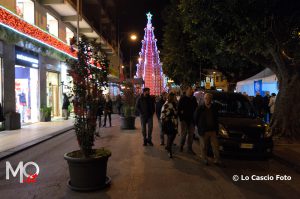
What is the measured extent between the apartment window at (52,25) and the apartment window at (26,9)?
3002 mm

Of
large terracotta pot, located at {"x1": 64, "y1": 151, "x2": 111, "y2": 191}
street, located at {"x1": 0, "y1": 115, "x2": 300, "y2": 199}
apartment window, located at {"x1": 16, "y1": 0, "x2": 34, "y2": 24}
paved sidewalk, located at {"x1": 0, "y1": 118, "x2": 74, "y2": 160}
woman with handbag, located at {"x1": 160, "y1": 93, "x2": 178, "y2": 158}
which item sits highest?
apartment window, located at {"x1": 16, "y1": 0, "x2": 34, "y2": 24}

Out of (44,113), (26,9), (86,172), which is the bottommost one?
(86,172)

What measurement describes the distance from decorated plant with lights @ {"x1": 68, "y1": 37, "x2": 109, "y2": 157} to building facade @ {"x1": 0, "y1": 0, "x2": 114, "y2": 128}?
649cm

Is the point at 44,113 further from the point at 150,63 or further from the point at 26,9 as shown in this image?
the point at 150,63

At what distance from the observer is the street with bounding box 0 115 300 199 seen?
562 cm

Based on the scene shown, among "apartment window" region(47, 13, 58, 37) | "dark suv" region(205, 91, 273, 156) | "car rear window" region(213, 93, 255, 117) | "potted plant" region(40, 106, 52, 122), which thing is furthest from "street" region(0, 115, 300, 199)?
"apartment window" region(47, 13, 58, 37)

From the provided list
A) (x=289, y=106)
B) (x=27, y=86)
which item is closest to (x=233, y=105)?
(x=289, y=106)

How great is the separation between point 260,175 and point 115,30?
48.3 metres

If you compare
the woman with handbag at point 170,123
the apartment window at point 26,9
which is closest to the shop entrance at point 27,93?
the apartment window at point 26,9

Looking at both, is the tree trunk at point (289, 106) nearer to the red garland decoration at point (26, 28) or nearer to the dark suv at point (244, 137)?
the dark suv at point (244, 137)

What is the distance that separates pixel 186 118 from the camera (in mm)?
9117

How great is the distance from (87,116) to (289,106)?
767 cm

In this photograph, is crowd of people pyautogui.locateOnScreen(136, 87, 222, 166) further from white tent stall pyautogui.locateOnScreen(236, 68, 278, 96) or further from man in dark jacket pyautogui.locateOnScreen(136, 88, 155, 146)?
white tent stall pyautogui.locateOnScreen(236, 68, 278, 96)

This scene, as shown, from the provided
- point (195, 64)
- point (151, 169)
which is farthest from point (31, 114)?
point (195, 64)
